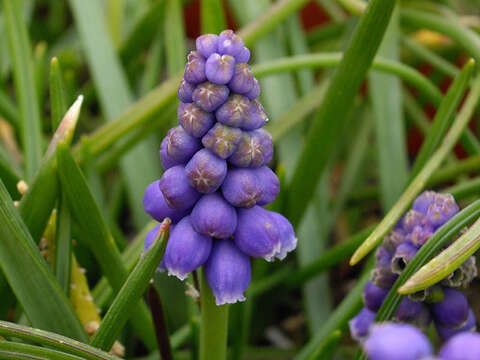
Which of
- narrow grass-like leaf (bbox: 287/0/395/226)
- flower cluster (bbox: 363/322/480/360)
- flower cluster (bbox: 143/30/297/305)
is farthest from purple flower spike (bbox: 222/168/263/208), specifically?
narrow grass-like leaf (bbox: 287/0/395/226)

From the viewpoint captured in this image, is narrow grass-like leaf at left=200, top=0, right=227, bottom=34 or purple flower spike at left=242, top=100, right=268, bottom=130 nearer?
purple flower spike at left=242, top=100, right=268, bottom=130

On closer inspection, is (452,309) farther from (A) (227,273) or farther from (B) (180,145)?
(B) (180,145)

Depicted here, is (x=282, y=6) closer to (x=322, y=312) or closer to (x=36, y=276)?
(x=322, y=312)

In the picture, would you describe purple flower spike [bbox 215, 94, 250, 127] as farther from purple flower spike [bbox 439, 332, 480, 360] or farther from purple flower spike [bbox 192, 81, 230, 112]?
purple flower spike [bbox 439, 332, 480, 360]

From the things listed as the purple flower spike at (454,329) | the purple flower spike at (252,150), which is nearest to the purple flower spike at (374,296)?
the purple flower spike at (454,329)

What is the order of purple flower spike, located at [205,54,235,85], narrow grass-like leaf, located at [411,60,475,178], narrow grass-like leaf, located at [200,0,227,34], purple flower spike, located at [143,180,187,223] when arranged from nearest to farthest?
1. purple flower spike, located at [205,54,235,85]
2. purple flower spike, located at [143,180,187,223]
3. narrow grass-like leaf, located at [411,60,475,178]
4. narrow grass-like leaf, located at [200,0,227,34]
